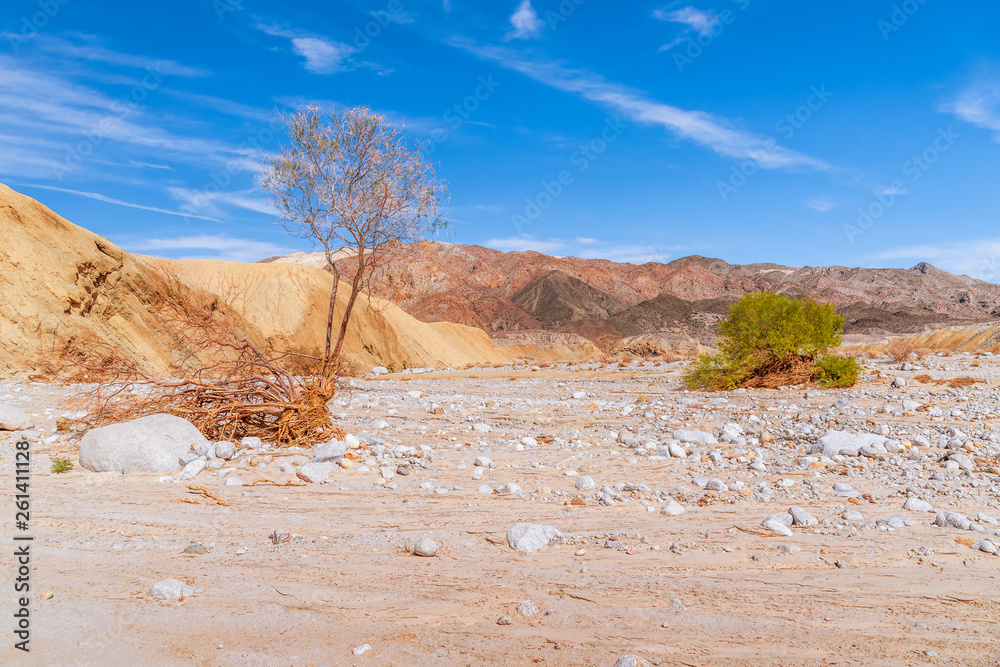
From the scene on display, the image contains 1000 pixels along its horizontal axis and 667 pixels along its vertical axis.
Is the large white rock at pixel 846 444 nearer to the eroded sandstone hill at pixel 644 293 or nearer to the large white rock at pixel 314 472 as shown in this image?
the large white rock at pixel 314 472

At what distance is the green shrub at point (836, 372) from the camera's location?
12.4 meters

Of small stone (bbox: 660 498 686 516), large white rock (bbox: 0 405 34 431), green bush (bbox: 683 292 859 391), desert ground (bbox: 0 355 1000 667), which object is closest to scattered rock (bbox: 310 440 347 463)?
desert ground (bbox: 0 355 1000 667)

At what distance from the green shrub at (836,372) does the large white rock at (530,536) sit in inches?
425

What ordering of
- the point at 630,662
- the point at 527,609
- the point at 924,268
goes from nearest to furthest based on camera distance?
the point at 630,662 → the point at 527,609 → the point at 924,268

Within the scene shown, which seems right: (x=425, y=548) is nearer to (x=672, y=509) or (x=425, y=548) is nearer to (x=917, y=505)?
(x=672, y=509)

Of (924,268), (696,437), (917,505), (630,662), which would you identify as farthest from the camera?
(924,268)

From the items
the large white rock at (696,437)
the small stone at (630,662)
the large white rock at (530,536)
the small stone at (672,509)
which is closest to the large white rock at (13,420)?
the large white rock at (530,536)

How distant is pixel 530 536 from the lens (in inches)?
165

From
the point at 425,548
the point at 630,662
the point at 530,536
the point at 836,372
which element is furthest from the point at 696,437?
the point at 836,372

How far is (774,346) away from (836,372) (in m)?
1.40

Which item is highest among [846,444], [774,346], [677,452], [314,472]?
[774,346]

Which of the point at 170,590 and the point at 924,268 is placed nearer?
the point at 170,590

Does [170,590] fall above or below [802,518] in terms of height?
below

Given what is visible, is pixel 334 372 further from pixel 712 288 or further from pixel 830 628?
pixel 712 288
